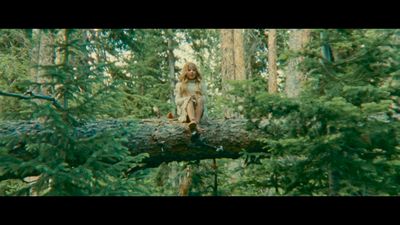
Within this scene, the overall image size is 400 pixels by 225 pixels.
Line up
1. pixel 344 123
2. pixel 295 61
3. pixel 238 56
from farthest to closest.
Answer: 1. pixel 238 56
2. pixel 295 61
3. pixel 344 123

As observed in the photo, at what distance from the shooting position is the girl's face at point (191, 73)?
796 centimetres

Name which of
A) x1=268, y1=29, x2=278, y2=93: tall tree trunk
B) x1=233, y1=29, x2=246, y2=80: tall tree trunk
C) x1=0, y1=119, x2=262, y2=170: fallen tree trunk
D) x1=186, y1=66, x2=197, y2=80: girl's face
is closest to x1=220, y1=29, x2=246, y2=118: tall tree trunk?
x1=233, y1=29, x2=246, y2=80: tall tree trunk

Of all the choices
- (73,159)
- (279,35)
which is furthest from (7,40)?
(73,159)

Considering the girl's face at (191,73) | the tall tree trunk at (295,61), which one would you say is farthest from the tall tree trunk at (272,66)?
the girl's face at (191,73)

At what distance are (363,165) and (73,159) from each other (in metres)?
3.23

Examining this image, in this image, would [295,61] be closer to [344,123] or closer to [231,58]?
[231,58]

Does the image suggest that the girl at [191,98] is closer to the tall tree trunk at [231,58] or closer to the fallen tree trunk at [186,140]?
the fallen tree trunk at [186,140]

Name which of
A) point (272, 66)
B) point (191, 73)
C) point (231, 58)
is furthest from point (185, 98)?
point (272, 66)

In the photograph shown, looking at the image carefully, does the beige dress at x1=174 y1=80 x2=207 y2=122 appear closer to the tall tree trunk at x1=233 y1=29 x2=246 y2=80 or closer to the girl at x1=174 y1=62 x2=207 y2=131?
the girl at x1=174 y1=62 x2=207 y2=131

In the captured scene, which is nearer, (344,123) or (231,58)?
(344,123)

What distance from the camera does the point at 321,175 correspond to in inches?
214

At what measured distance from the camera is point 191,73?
7.96m
